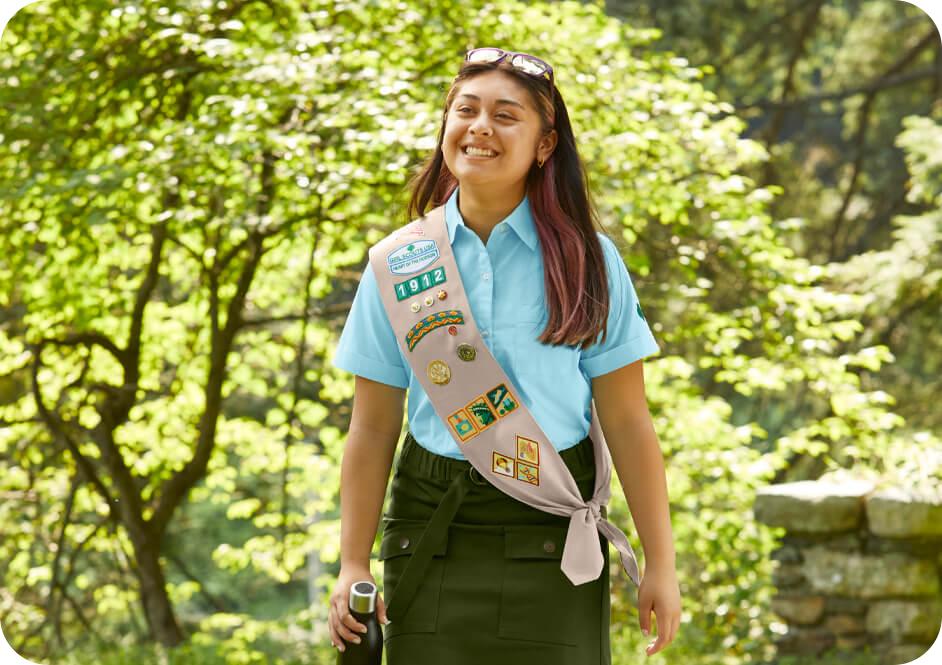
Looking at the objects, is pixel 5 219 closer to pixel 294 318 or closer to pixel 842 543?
pixel 294 318

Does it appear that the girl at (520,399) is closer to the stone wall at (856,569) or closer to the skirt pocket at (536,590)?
the skirt pocket at (536,590)

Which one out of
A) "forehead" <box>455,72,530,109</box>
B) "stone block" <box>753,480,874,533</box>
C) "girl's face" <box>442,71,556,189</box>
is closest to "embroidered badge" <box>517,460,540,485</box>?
"girl's face" <box>442,71,556,189</box>

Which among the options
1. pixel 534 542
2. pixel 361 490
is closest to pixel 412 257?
pixel 361 490

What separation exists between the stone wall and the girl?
390 cm

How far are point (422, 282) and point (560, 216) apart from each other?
0.26 metres

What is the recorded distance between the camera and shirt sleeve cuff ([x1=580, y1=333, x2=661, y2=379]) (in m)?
1.95

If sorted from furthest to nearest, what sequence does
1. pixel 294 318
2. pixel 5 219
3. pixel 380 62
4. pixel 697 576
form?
pixel 697 576
pixel 294 318
pixel 5 219
pixel 380 62

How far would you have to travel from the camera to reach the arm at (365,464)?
2.00 meters

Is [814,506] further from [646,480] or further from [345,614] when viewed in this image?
[345,614]

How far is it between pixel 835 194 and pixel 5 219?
7982mm

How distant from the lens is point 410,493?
6.38ft

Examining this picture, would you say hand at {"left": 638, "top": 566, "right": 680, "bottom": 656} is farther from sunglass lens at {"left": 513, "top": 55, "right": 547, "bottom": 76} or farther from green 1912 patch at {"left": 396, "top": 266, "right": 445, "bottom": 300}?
sunglass lens at {"left": 513, "top": 55, "right": 547, "bottom": 76}

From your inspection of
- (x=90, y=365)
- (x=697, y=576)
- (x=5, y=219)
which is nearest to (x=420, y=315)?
(x=5, y=219)

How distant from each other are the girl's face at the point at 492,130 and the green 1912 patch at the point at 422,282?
0.53 ft
